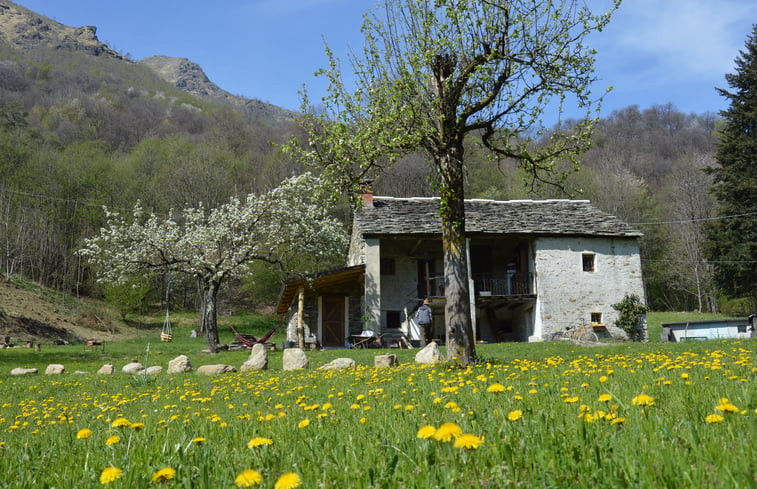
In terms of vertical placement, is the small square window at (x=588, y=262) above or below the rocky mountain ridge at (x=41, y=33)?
below

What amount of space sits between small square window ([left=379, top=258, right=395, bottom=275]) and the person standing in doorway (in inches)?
126

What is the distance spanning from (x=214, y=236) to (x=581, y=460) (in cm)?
2630

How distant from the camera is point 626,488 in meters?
1.58

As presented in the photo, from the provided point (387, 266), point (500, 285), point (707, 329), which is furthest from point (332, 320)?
point (707, 329)

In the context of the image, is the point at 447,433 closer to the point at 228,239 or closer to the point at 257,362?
the point at 257,362

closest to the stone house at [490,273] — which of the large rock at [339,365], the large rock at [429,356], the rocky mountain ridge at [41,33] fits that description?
the large rock at [429,356]

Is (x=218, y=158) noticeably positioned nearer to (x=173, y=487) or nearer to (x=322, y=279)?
(x=322, y=279)

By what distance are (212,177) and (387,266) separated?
2362 cm

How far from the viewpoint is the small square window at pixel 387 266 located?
26938 millimetres

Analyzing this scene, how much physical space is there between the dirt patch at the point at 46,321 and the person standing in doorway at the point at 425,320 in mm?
19584

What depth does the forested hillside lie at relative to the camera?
40.5m

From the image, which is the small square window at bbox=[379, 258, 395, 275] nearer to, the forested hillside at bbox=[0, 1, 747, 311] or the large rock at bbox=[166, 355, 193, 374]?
the forested hillside at bbox=[0, 1, 747, 311]

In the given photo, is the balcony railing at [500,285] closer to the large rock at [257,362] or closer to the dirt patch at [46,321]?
the large rock at [257,362]

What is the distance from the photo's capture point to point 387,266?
2702cm
